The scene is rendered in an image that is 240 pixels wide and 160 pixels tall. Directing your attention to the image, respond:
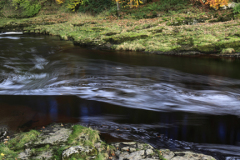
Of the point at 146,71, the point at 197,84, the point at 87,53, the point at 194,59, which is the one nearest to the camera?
the point at 197,84

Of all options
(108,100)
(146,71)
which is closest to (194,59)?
(146,71)

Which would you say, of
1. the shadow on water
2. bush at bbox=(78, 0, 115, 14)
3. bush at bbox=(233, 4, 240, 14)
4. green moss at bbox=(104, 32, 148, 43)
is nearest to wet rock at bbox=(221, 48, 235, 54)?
green moss at bbox=(104, 32, 148, 43)

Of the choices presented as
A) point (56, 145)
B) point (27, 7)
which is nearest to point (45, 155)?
point (56, 145)

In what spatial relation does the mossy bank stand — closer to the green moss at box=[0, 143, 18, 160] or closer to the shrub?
the shrub

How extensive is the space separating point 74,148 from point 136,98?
3.75m

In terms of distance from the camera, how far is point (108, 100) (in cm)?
695

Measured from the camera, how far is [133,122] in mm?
5488

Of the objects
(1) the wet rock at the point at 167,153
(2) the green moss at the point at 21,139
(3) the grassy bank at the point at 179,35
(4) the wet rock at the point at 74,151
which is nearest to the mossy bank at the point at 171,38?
(3) the grassy bank at the point at 179,35

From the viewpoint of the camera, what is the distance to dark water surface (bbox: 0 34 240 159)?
4.95 m

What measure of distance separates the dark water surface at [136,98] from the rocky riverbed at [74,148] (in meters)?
0.41

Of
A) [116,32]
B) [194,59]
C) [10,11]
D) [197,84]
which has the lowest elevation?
[197,84]

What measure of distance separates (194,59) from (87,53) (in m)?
7.15

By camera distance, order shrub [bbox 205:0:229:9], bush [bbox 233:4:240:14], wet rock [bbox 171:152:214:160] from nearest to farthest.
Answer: wet rock [bbox 171:152:214:160] < bush [bbox 233:4:240:14] < shrub [bbox 205:0:229:9]

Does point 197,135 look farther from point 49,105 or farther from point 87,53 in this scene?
point 87,53
